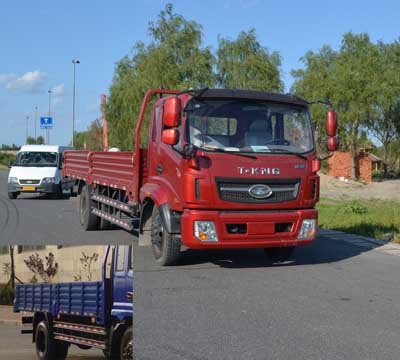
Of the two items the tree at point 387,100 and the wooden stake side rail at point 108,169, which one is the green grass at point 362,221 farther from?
the tree at point 387,100

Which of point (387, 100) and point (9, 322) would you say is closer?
point (9, 322)

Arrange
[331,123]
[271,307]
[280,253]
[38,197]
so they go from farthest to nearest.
→ [38,197], [280,253], [331,123], [271,307]

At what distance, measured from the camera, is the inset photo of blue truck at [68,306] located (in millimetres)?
1646

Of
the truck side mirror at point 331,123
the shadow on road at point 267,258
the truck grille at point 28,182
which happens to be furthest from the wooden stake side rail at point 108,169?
the truck grille at point 28,182

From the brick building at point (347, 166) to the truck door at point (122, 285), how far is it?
48.8 m

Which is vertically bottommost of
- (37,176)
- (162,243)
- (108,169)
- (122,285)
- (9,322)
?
→ (162,243)

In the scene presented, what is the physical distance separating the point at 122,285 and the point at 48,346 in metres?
0.26

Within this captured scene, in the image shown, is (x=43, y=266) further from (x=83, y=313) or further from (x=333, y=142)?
(x=333, y=142)

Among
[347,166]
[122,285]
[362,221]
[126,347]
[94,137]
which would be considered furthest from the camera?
[94,137]

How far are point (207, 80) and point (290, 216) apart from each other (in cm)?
2726

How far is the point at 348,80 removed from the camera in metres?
44.8

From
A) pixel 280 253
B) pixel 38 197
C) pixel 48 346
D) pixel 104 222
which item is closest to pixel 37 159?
pixel 38 197

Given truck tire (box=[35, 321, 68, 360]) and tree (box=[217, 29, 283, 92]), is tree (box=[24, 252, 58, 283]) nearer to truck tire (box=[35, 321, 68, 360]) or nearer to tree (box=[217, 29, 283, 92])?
truck tire (box=[35, 321, 68, 360])

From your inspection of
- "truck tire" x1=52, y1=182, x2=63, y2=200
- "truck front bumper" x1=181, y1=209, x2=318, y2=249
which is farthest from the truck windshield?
"truck tire" x1=52, y1=182, x2=63, y2=200
